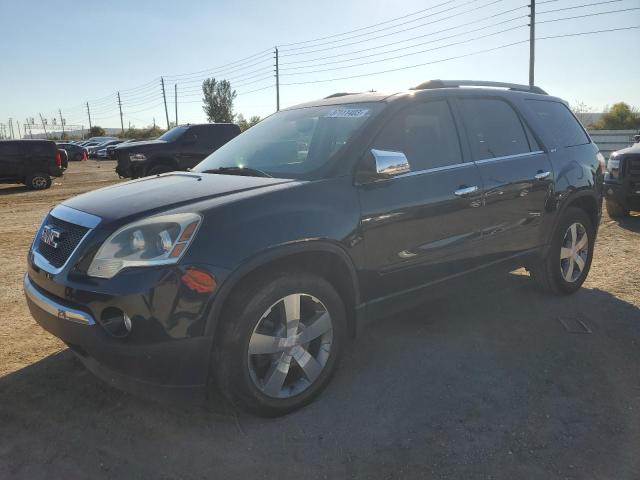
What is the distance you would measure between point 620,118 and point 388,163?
38.8 m

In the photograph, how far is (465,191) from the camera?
12.0ft

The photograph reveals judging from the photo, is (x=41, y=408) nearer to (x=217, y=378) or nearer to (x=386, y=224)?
(x=217, y=378)

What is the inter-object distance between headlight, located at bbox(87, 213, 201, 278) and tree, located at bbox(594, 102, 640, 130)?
3865cm

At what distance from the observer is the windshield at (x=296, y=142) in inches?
131

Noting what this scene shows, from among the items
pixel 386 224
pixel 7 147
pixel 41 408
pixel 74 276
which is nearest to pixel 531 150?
pixel 386 224

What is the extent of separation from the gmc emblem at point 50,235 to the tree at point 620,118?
38745 millimetres

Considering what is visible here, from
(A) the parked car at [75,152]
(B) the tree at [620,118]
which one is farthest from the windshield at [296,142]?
(A) the parked car at [75,152]

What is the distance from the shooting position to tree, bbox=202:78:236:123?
7475 centimetres

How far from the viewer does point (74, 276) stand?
2617 mm

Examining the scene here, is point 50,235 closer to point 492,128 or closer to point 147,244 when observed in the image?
point 147,244

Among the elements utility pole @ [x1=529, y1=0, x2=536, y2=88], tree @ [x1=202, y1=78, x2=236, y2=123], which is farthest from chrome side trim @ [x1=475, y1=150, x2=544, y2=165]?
tree @ [x1=202, y1=78, x2=236, y2=123]

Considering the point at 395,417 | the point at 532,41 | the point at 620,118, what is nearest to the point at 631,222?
the point at 395,417

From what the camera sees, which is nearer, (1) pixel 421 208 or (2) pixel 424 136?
(1) pixel 421 208

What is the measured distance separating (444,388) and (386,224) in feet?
3.57
